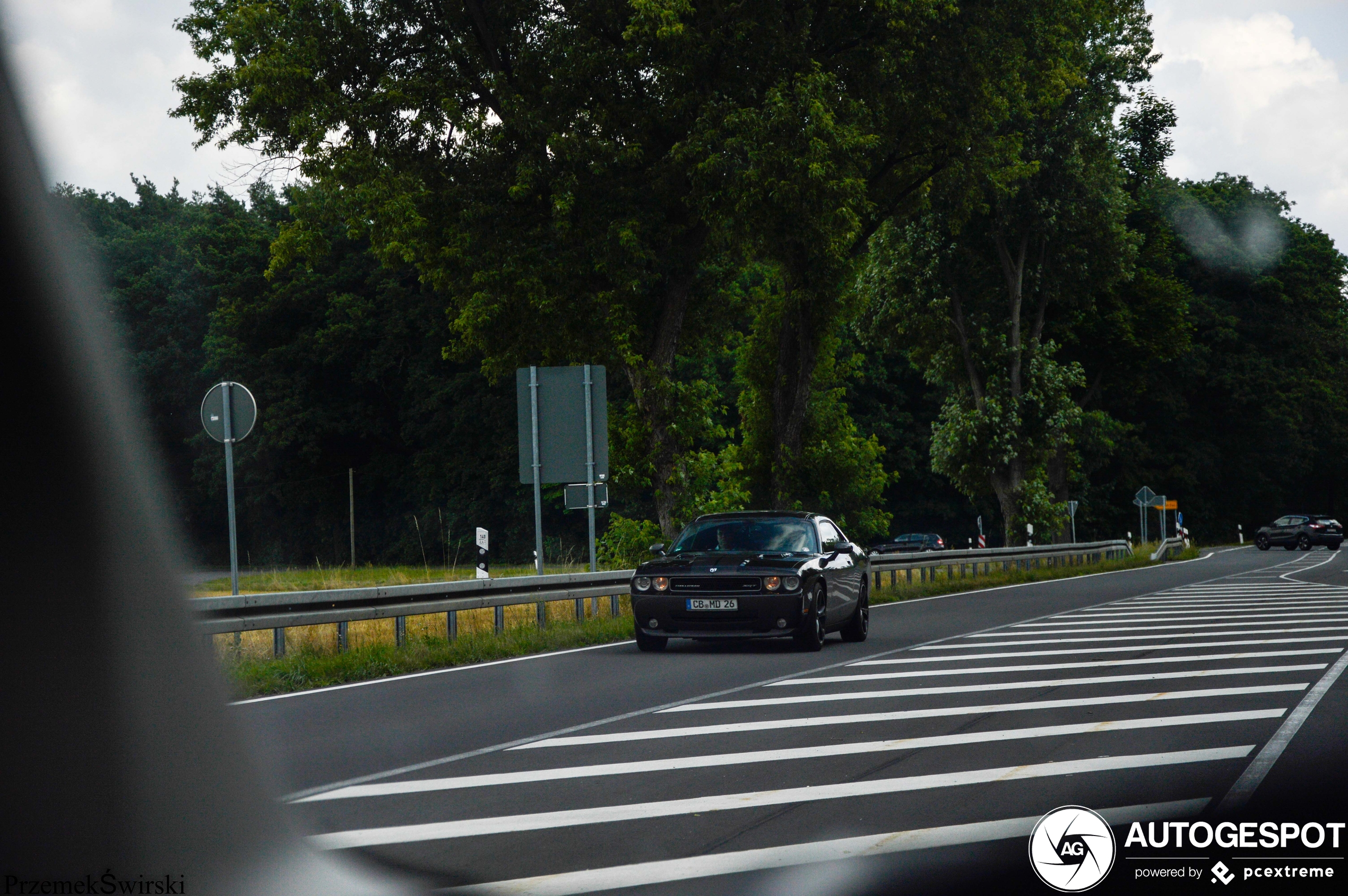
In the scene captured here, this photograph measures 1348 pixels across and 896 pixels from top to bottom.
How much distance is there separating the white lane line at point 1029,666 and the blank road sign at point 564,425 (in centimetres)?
692

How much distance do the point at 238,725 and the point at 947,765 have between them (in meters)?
4.98

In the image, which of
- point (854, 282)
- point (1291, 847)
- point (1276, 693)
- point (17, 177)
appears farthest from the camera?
point (854, 282)

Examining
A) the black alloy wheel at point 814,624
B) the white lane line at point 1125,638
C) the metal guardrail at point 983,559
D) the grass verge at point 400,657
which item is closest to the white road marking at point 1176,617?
the white lane line at point 1125,638

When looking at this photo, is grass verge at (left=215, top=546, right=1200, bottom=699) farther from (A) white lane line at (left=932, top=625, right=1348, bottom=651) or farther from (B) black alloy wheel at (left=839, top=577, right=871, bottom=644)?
(A) white lane line at (left=932, top=625, right=1348, bottom=651)

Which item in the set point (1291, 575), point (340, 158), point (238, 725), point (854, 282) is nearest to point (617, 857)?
point (238, 725)

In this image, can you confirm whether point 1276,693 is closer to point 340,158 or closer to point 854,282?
point 340,158

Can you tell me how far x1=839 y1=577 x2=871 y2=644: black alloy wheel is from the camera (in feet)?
55.0

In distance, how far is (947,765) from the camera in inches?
302

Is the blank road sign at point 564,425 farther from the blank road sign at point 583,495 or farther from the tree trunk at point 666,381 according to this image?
the tree trunk at point 666,381

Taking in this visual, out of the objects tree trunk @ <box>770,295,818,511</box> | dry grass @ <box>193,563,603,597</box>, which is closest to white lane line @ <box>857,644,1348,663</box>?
dry grass @ <box>193,563,603,597</box>

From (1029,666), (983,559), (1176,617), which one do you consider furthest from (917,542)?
(1029,666)

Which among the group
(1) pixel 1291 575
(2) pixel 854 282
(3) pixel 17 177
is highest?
(2) pixel 854 282

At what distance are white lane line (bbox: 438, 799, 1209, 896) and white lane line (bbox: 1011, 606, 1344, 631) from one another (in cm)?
1262

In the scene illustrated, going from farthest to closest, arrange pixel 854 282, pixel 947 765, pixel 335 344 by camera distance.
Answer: pixel 335 344, pixel 854 282, pixel 947 765
